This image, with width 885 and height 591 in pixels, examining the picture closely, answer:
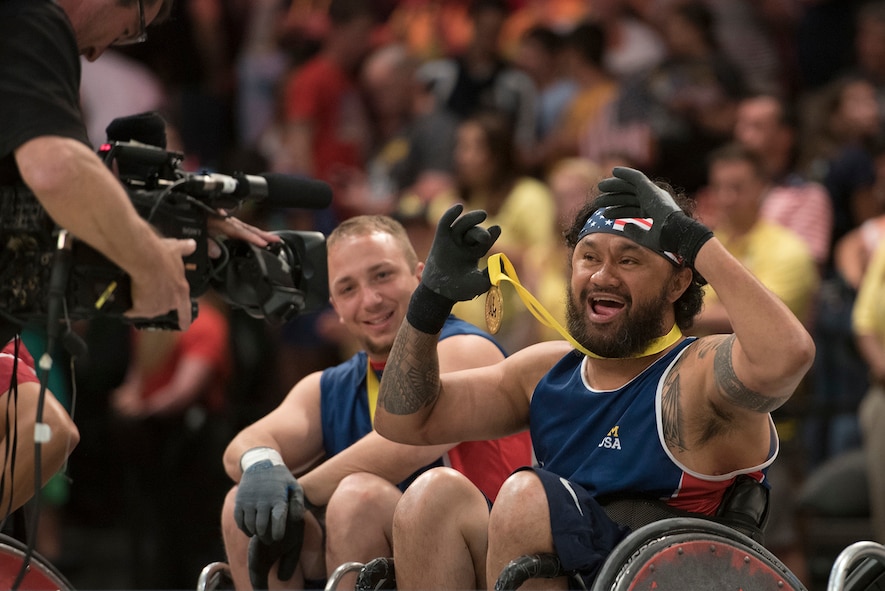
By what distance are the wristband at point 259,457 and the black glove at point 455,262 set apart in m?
0.72

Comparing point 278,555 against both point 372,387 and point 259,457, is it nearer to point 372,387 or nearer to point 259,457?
point 259,457

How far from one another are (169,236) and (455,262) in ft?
2.20

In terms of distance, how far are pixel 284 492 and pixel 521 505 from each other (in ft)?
2.72

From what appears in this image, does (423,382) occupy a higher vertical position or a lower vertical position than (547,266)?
higher

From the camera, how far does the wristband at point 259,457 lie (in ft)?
11.4

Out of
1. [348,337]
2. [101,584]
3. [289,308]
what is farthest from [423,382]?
[101,584]

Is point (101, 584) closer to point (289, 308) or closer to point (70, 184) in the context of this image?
point (289, 308)

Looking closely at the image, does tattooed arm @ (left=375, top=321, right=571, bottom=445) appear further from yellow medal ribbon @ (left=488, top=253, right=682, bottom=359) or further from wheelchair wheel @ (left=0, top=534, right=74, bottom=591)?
wheelchair wheel @ (left=0, top=534, right=74, bottom=591)

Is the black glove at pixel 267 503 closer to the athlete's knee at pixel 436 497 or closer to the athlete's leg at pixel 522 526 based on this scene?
the athlete's knee at pixel 436 497

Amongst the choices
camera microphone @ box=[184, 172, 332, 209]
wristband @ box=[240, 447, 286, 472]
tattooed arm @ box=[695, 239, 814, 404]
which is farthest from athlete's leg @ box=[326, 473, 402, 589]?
tattooed arm @ box=[695, 239, 814, 404]

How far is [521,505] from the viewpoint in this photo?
276 centimetres

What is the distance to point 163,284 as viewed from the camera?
2717 mm

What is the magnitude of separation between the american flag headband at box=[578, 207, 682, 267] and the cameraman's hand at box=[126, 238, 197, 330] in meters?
0.96

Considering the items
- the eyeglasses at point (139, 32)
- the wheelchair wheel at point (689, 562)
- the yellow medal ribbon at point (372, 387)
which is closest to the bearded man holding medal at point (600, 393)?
the wheelchair wheel at point (689, 562)
